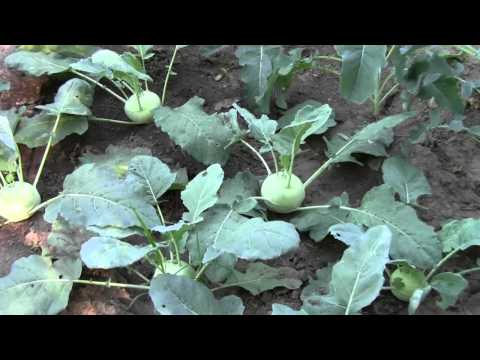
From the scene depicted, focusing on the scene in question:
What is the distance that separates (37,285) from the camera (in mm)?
2213

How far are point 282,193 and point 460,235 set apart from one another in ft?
2.38

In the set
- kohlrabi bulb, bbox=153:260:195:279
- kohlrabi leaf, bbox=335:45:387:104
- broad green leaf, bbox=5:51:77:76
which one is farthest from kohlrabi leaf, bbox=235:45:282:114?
kohlrabi bulb, bbox=153:260:195:279

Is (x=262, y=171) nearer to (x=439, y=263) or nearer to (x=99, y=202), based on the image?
(x=99, y=202)

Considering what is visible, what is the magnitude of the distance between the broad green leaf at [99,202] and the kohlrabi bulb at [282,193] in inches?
19.8

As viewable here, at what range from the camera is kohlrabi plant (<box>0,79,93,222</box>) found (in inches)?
101

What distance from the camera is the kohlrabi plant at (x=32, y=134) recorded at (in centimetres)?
256

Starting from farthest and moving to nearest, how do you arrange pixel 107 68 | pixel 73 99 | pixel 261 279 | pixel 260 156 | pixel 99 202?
pixel 73 99 → pixel 107 68 → pixel 260 156 → pixel 99 202 → pixel 261 279

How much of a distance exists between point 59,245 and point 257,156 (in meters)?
1.09

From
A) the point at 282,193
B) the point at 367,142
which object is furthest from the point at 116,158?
the point at 367,142

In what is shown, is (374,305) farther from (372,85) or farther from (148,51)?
(148,51)

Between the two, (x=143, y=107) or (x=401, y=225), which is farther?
(x=143, y=107)

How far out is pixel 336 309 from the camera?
6.39 feet

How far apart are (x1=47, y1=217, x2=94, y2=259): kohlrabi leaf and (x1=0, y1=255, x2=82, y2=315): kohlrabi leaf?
5 centimetres

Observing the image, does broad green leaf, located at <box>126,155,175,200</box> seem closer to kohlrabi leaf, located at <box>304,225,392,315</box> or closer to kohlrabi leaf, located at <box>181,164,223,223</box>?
kohlrabi leaf, located at <box>181,164,223,223</box>
